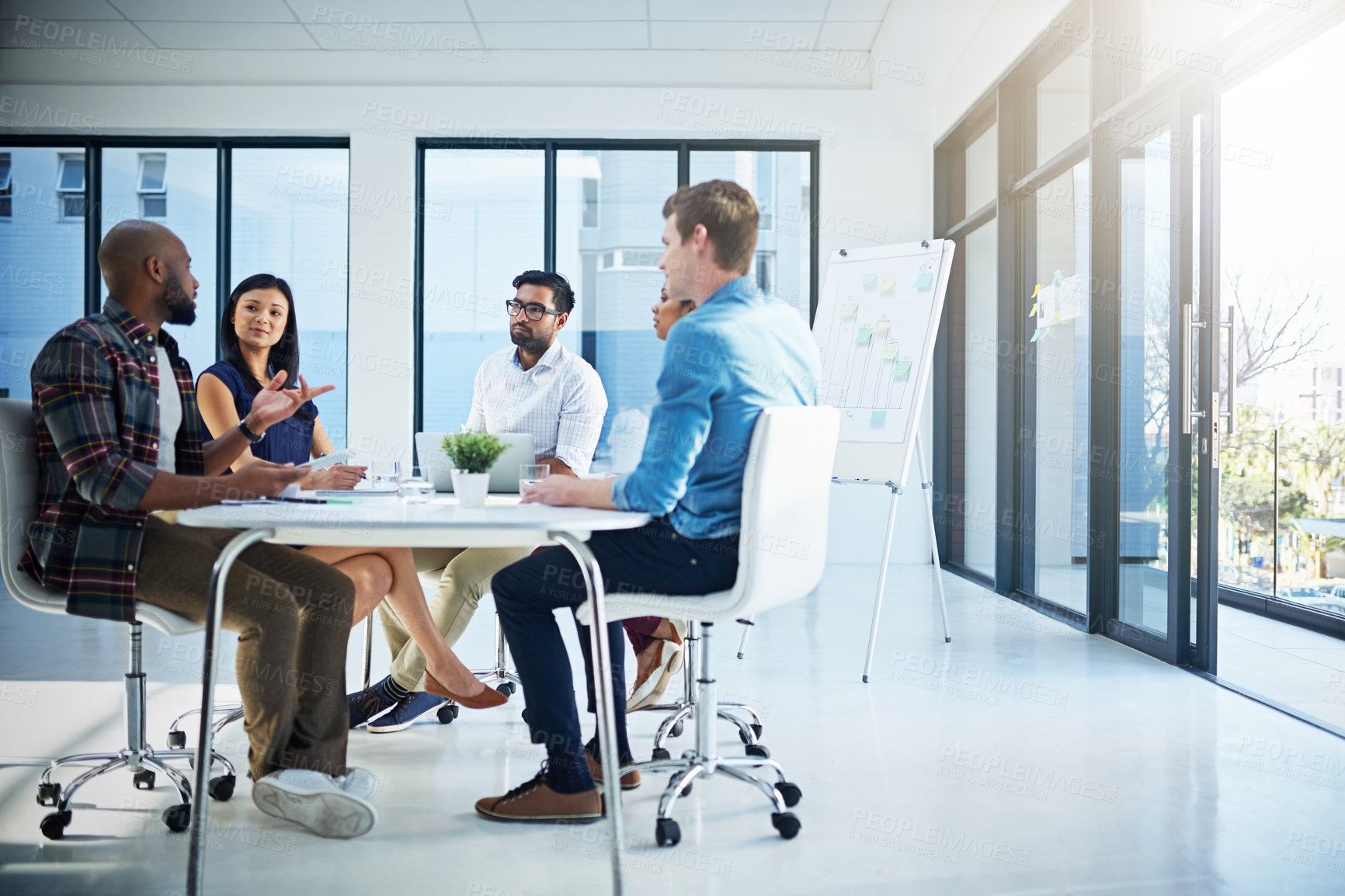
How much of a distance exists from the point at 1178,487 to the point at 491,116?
184 inches

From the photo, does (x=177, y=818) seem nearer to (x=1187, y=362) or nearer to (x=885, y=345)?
(x=885, y=345)

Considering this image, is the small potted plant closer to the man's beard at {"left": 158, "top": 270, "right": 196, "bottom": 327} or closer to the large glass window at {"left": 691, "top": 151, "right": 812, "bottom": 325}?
the man's beard at {"left": 158, "top": 270, "right": 196, "bottom": 327}

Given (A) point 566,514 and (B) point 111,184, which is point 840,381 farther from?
(B) point 111,184

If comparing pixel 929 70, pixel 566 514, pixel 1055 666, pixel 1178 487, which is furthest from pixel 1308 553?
pixel 566 514

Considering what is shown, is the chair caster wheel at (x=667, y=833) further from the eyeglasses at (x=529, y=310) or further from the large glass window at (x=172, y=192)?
the large glass window at (x=172, y=192)

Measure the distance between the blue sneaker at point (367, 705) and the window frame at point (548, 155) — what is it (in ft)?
12.9

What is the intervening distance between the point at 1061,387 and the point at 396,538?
3.71 meters

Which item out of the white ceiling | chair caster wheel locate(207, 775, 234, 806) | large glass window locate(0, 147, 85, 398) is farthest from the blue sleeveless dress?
large glass window locate(0, 147, 85, 398)

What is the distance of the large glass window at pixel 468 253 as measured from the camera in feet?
21.6

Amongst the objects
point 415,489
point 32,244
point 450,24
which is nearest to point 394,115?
point 450,24

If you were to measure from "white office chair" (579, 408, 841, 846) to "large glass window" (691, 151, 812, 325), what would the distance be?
15.3 feet

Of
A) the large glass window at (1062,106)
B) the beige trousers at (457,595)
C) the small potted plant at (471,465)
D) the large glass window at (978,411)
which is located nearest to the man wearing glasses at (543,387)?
the beige trousers at (457,595)

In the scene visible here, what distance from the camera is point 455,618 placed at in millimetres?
2758

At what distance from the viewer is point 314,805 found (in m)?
1.91
